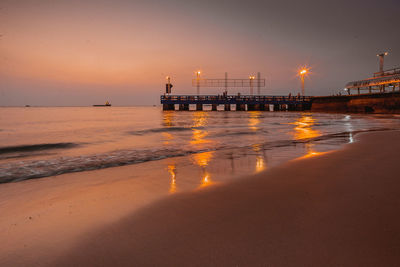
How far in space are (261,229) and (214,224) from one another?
42cm

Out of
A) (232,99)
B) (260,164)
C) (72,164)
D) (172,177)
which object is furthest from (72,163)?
(232,99)

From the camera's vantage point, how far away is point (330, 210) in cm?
241

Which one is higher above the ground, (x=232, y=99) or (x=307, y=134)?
(x=232, y=99)

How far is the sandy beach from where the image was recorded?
5.55 feet

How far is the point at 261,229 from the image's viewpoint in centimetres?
205

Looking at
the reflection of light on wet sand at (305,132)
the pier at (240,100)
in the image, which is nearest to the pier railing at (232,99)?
the pier at (240,100)

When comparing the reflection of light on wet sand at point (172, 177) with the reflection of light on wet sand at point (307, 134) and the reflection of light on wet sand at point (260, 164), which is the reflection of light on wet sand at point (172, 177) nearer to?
the reflection of light on wet sand at point (260, 164)

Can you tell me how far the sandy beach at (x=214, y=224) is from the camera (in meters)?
1.69

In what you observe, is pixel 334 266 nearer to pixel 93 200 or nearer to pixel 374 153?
pixel 93 200

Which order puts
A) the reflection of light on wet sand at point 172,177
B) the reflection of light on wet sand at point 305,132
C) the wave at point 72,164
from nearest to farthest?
the reflection of light on wet sand at point 172,177, the wave at point 72,164, the reflection of light on wet sand at point 305,132

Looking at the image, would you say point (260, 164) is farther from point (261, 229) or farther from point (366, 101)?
point (366, 101)

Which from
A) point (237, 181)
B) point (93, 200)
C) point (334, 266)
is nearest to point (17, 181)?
point (93, 200)

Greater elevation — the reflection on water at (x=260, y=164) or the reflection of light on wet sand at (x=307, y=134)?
the reflection of light on wet sand at (x=307, y=134)

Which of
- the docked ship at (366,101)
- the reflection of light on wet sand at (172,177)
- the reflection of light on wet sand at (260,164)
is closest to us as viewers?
A: the reflection of light on wet sand at (172,177)
